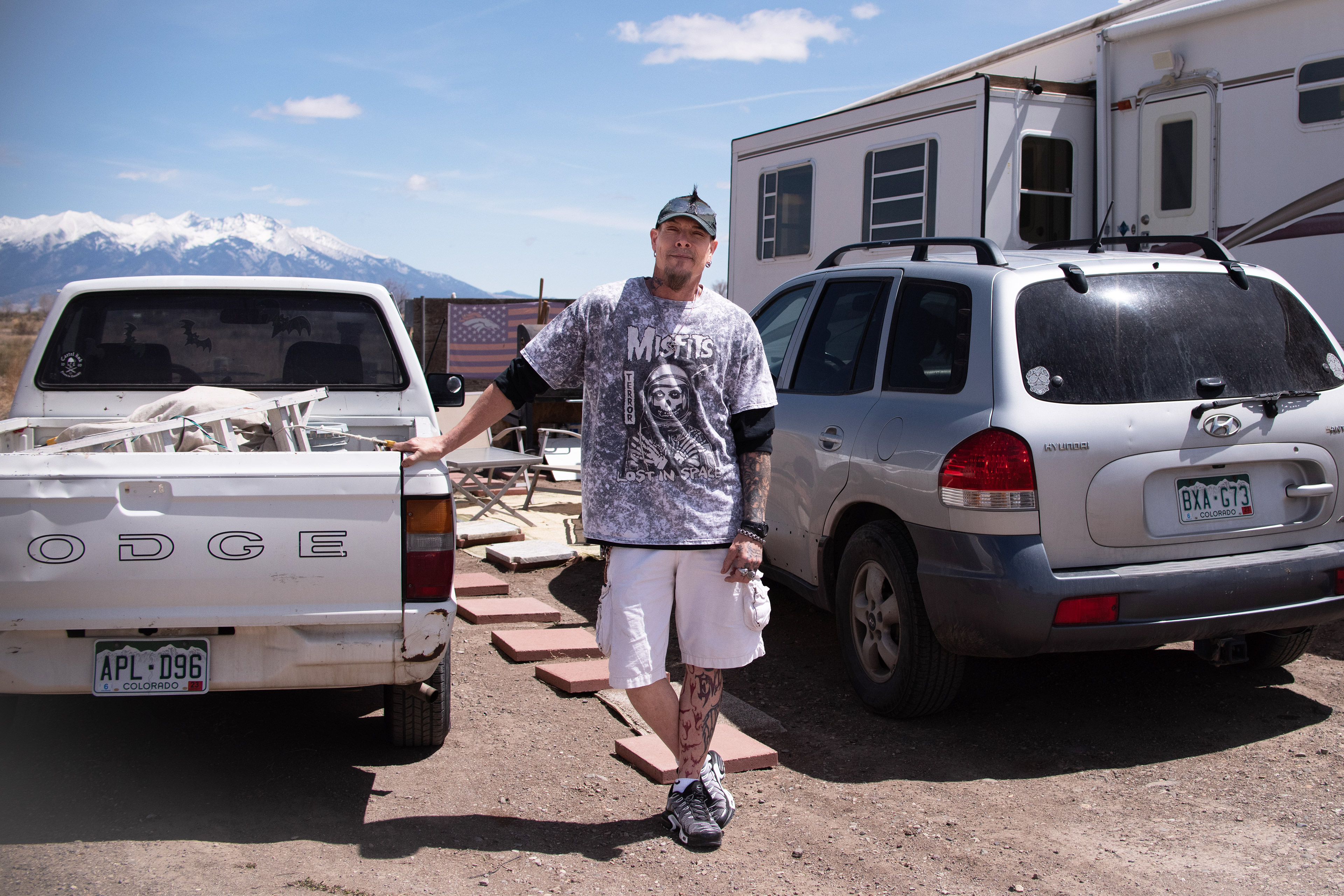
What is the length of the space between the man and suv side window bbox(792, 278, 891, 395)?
1.40 metres

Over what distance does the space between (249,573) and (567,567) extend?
3984 millimetres

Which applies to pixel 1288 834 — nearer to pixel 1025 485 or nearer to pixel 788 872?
pixel 1025 485

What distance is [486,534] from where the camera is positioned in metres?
7.54

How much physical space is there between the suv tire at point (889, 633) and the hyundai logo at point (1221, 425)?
3.46ft

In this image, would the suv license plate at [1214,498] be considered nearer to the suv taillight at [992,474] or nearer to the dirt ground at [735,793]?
the suv taillight at [992,474]

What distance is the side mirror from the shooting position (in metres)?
4.95

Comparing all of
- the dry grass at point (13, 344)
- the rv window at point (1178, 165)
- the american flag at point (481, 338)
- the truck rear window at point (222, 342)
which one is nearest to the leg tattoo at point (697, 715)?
the truck rear window at point (222, 342)

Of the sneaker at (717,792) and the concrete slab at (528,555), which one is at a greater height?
the concrete slab at (528,555)

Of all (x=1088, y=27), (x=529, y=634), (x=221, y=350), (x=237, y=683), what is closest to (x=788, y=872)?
(x=237, y=683)

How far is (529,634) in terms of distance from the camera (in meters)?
5.12

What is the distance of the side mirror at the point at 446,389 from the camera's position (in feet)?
16.2

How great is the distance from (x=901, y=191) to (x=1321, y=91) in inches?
123

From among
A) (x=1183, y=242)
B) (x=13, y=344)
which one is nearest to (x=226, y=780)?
(x=1183, y=242)

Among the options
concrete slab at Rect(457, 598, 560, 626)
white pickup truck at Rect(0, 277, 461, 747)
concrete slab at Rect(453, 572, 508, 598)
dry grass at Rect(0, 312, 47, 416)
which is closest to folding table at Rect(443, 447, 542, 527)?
concrete slab at Rect(453, 572, 508, 598)
